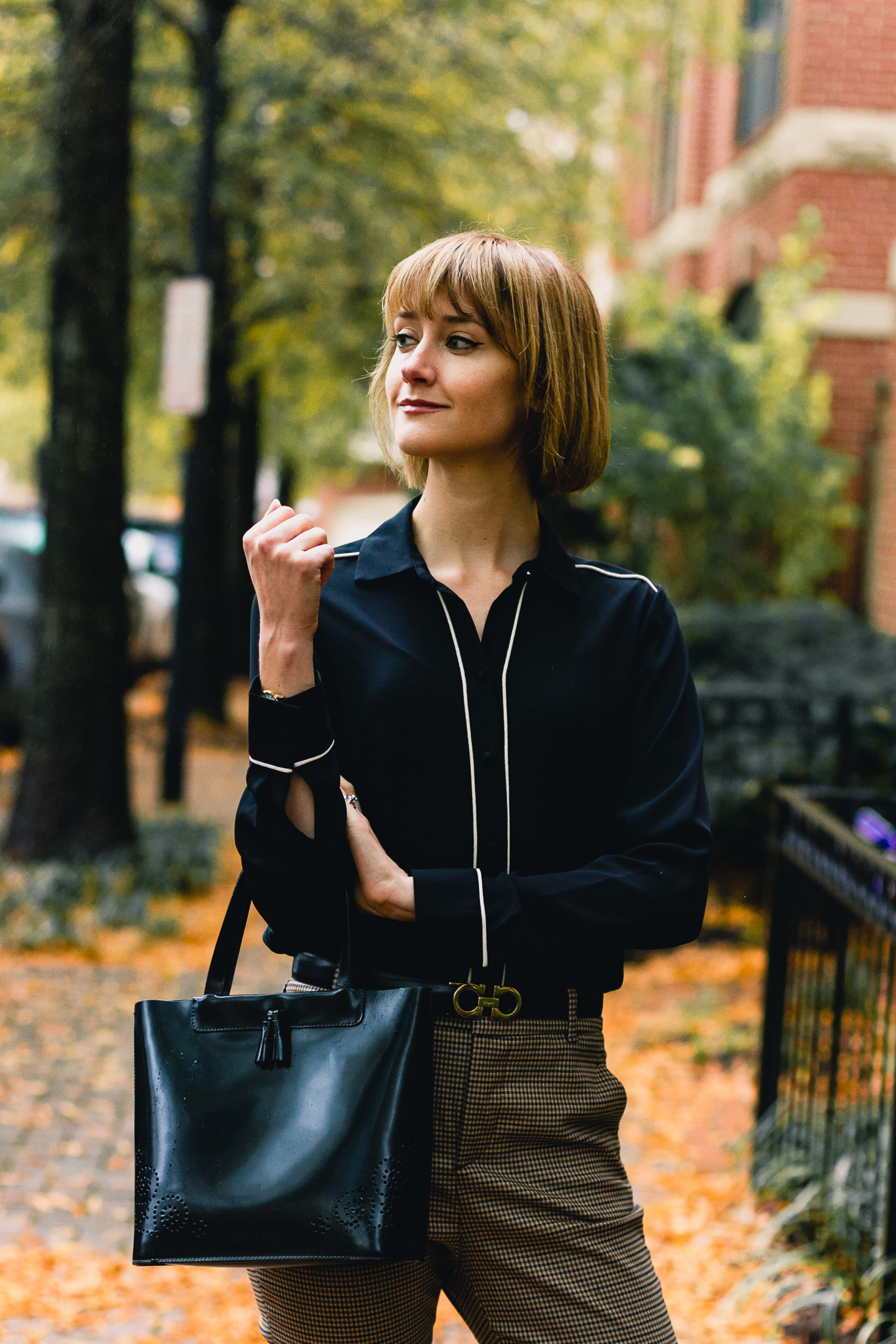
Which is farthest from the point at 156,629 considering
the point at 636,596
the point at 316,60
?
the point at 636,596

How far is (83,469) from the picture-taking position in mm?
7828

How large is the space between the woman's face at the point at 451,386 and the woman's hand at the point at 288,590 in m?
0.22

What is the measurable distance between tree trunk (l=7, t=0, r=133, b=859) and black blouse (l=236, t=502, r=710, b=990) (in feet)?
19.9

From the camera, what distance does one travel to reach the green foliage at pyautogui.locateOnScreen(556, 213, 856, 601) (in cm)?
996


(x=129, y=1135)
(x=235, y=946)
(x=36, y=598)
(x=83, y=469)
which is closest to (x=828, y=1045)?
(x=129, y=1135)

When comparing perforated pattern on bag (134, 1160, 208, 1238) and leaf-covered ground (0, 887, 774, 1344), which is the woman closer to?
perforated pattern on bag (134, 1160, 208, 1238)

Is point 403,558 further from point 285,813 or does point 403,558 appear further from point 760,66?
point 760,66

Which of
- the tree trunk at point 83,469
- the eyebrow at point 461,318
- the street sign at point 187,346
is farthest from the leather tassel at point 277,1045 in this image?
the street sign at point 187,346

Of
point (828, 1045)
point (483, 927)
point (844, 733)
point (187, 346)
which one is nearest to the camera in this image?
point (483, 927)

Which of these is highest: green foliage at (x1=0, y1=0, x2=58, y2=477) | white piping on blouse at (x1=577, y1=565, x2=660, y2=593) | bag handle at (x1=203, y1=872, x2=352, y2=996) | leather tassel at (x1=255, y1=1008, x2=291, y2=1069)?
green foliage at (x1=0, y1=0, x2=58, y2=477)

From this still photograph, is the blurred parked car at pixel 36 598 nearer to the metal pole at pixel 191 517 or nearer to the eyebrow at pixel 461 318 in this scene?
the metal pole at pixel 191 517

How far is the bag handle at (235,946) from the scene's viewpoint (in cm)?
189

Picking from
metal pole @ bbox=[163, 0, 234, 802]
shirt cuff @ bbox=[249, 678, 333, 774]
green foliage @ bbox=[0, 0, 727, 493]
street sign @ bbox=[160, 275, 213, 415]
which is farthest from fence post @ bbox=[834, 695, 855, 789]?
green foliage @ bbox=[0, 0, 727, 493]

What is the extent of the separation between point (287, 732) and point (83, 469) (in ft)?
20.6
